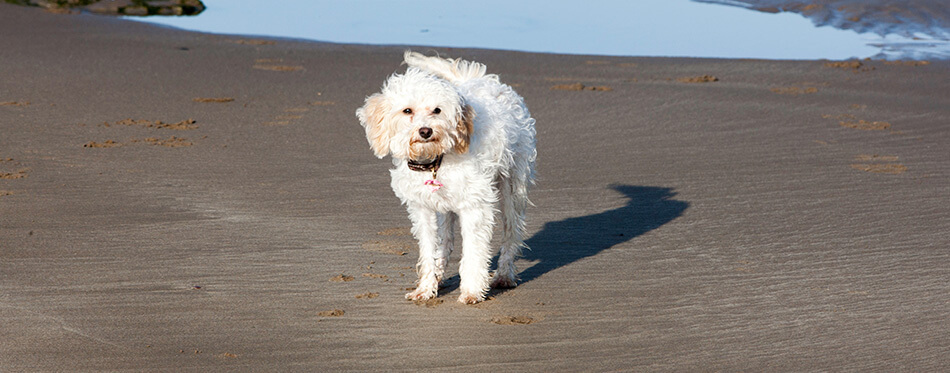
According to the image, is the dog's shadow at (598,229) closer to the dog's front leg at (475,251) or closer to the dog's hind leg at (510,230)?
the dog's hind leg at (510,230)

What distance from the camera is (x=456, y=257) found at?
21.4 ft

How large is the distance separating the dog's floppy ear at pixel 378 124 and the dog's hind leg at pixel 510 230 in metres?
0.95

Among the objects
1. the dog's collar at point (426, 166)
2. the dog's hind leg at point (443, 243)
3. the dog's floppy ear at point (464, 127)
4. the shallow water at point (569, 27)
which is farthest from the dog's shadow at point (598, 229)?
the shallow water at point (569, 27)

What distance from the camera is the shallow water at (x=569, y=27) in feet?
52.9

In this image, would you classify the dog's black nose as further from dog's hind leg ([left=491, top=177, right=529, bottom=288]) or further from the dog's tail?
the dog's tail

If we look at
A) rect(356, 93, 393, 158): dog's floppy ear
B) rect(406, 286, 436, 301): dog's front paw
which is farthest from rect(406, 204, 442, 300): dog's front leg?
rect(356, 93, 393, 158): dog's floppy ear

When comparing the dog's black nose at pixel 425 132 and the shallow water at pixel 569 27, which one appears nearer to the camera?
the dog's black nose at pixel 425 132

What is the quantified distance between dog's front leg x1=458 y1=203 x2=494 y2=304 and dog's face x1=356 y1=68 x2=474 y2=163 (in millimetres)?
400

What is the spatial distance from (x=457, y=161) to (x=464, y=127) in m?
0.25

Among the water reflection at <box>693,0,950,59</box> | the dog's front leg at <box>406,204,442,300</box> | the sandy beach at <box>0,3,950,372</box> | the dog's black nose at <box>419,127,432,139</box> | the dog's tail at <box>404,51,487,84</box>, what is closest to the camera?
the sandy beach at <box>0,3,950,372</box>

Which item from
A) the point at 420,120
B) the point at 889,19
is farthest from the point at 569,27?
the point at 420,120

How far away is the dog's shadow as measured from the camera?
21.4 feet

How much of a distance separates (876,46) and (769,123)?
672 cm

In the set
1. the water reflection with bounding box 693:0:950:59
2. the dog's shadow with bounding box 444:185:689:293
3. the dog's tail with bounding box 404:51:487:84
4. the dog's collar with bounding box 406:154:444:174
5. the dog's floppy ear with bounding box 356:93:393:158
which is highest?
the water reflection with bounding box 693:0:950:59
